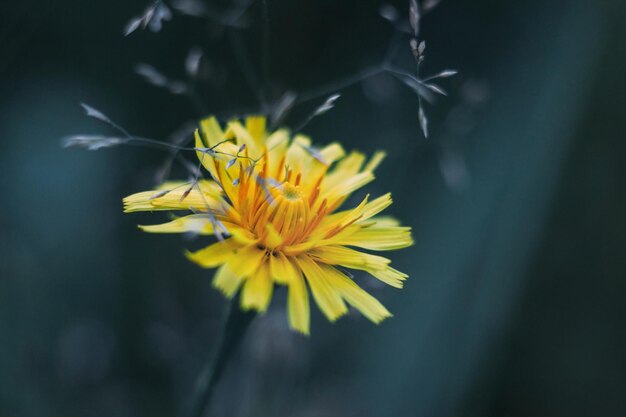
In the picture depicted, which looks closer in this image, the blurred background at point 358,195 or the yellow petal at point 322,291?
the yellow petal at point 322,291

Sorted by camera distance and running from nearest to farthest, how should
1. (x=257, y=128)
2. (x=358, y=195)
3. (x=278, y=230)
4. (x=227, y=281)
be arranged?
1. (x=227, y=281)
2. (x=278, y=230)
3. (x=257, y=128)
4. (x=358, y=195)

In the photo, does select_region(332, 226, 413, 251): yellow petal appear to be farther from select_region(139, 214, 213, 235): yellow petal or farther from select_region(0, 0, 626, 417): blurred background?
select_region(0, 0, 626, 417): blurred background

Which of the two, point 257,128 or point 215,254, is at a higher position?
point 257,128

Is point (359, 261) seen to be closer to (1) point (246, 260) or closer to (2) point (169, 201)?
(1) point (246, 260)

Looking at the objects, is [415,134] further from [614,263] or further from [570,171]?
[614,263]

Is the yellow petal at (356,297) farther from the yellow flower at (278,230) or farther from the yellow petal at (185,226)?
the yellow petal at (185,226)

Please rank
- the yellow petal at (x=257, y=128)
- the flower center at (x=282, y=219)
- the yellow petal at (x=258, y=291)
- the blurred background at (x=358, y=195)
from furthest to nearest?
1. the blurred background at (x=358, y=195)
2. the yellow petal at (x=257, y=128)
3. the flower center at (x=282, y=219)
4. the yellow petal at (x=258, y=291)

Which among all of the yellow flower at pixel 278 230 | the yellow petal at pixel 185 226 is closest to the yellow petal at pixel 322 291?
the yellow flower at pixel 278 230

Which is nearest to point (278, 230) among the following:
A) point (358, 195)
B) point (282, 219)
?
point (282, 219)
